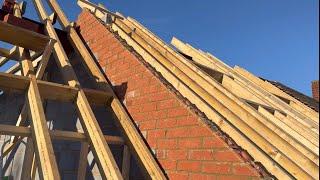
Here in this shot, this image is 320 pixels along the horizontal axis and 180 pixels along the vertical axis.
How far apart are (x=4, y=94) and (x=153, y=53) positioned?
5.04m

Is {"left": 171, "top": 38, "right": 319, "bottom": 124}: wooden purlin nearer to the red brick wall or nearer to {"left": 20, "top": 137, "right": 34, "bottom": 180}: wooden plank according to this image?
the red brick wall

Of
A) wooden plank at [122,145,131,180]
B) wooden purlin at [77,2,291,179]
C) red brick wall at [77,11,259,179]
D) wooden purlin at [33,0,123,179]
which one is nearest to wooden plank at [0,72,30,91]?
wooden purlin at [33,0,123,179]

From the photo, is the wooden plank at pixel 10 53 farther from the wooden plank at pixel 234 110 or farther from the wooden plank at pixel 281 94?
the wooden plank at pixel 281 94

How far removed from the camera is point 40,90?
424cm

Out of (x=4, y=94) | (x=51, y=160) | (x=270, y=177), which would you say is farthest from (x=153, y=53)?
(x=4, y=94)

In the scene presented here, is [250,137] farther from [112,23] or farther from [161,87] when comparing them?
[112,23]

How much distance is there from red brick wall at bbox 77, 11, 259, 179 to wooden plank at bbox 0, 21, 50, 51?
89 cm

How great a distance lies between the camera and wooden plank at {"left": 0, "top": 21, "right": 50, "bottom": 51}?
4791mm

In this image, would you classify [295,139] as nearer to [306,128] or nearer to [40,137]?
[306,128]

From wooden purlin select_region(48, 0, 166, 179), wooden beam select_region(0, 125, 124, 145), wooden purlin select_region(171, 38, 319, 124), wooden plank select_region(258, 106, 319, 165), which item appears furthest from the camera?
wooden purlin select_region(171, 38, 319, 124)

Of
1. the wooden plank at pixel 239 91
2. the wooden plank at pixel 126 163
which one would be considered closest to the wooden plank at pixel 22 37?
the wooden plank at pixel 126 163

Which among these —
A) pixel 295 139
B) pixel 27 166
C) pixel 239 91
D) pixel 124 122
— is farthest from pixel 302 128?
pixel 27 166

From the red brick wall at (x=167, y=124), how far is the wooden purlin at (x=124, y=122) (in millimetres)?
90

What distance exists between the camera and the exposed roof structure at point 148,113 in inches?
124
